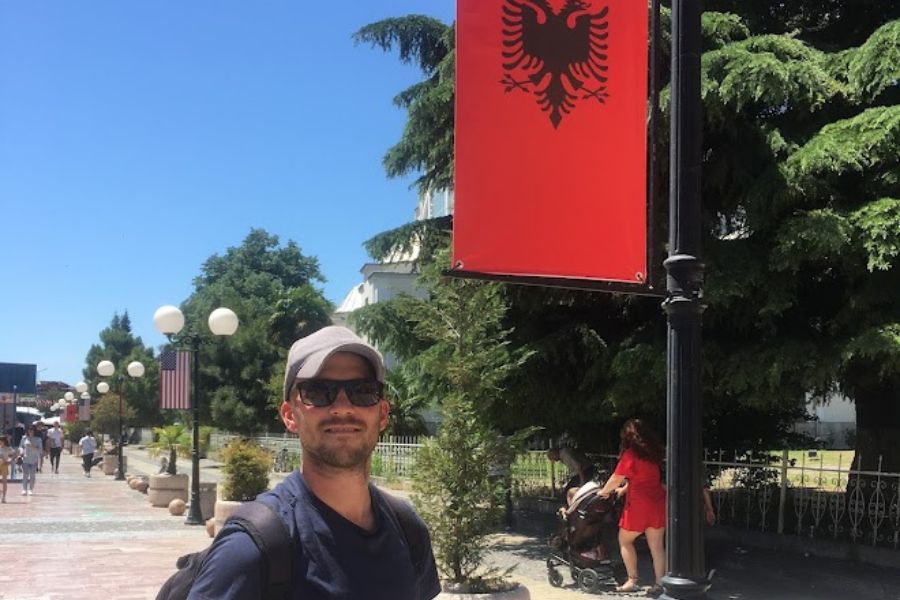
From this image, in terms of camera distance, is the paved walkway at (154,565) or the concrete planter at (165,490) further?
the concrete planter at (165,490)

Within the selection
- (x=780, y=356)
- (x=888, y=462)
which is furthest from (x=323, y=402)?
(x=888, y=462)

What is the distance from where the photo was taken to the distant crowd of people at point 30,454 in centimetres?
2003

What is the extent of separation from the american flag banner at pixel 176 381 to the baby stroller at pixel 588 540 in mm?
11876

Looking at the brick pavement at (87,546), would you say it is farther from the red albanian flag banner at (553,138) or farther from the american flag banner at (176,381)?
the red albanian flag banner at (553,138)

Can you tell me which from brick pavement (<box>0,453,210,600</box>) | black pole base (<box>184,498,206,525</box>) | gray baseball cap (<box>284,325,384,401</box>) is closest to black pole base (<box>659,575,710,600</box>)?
gray baseball cap (<box>284,325,384,401</box>)

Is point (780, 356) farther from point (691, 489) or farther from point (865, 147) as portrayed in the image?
point (691, 489)

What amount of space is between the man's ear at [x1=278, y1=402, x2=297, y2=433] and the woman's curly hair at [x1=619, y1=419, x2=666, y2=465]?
6.01m

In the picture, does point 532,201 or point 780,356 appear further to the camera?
point 780,356

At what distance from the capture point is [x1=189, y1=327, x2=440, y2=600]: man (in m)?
1.72

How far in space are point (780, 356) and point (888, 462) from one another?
3.38 meters

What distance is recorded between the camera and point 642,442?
766cm

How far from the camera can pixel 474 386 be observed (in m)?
6.95

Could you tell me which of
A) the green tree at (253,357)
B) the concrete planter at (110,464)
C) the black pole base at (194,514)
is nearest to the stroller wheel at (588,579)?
the black pole base at (194,514)

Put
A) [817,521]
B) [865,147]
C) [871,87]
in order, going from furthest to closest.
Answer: [817,521], [871,87], [865,147]
